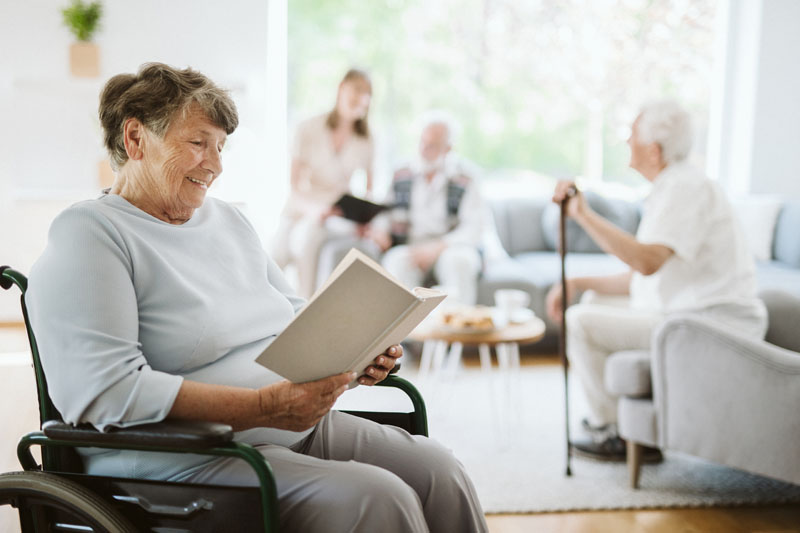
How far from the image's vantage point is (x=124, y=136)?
1.27 metres

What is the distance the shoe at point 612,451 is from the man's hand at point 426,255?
1563 mm

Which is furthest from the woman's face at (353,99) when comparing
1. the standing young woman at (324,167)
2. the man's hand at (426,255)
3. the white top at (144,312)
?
the white top at (144,312)

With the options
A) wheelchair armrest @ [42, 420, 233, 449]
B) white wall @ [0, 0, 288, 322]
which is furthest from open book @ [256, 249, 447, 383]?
white wall @ [0, 0, 288, 322]

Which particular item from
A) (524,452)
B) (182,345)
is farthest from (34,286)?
(524,452)

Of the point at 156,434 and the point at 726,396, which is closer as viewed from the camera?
the point at 156,434

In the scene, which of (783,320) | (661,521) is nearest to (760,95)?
(783,320)

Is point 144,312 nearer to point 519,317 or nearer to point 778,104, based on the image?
point 519,317

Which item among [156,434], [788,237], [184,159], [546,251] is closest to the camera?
[156,434]

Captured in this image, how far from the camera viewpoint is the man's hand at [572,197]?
250 centimetres

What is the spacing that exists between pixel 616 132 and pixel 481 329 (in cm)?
367

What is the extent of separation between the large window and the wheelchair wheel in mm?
4578

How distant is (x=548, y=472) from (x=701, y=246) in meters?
0.91

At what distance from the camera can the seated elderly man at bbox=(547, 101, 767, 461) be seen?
245cm

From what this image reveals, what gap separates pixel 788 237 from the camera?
4.58 m
